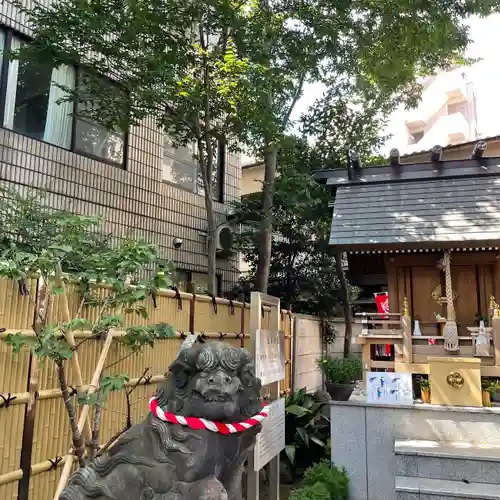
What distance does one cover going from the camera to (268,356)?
4.54 metres

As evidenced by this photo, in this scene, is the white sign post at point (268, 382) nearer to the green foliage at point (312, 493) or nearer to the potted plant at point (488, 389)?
the green foliage at point (312, 493)

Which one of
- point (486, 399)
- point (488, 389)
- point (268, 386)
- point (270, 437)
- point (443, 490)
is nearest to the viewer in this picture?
point (270, 437)

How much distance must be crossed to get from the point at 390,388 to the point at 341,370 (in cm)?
630

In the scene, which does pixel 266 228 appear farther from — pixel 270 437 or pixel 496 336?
pixel 270 437

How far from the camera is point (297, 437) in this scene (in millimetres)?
7555

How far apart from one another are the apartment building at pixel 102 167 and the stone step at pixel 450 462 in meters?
5.85

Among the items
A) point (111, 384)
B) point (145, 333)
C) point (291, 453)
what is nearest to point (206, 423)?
point (111, 384)

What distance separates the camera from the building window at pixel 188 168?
432 inches

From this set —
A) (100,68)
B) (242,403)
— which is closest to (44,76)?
(100,68)

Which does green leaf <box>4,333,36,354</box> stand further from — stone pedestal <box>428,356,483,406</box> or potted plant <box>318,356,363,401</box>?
potted plant <box>318,356,363,401</box>

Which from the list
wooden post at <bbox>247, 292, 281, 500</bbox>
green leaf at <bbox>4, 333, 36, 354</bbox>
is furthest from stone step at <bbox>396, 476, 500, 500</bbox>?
green leaf at <bbox>4, 333, 36, 354</bbox>

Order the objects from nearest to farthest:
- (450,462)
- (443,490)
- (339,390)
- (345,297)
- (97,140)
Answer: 1. (443,490)
2. (450,462)
3. (97,140)
4. (339,390)
5. (345,297)

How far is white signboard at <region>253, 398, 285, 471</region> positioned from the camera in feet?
13.0

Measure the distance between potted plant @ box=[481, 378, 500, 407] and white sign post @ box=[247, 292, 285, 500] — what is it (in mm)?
3515
